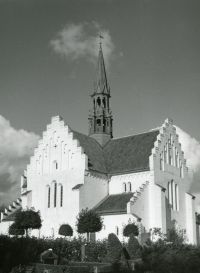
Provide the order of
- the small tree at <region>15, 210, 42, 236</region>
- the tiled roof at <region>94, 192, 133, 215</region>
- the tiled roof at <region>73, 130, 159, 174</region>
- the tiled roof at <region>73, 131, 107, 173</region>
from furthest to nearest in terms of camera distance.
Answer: the tiled roof at <region>73, 131, 107, 173</region>
the tiled roof at <region>73, 130, 159, 174</region>
the tiled roof at <region>94, 192, 133, 215</region>
the small tree at <region>15, 210, 42, 236</region>

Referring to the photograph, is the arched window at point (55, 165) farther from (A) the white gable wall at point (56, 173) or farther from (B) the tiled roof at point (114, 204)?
(B) the tiled roof at point (114, 204)

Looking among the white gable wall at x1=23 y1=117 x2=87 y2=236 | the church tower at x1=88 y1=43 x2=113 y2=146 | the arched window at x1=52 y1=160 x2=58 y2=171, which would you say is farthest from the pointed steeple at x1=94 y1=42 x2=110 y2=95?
the arched window at x1=52 y1=160 x2=58 y2=171

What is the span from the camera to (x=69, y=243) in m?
38.2

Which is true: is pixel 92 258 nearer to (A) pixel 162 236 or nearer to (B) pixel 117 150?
(A) pixel 162 236

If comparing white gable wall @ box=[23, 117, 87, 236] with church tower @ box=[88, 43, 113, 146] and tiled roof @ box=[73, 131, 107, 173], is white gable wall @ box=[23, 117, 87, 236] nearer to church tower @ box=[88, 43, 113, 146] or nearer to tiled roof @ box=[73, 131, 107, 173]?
tiled roof @ box=[73, 131, 107, 173]

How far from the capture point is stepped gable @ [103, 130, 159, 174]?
5150 cm

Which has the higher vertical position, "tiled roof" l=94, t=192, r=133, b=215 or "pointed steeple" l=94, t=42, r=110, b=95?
"pointed steeple" l=94, t=42, r=110, b=95

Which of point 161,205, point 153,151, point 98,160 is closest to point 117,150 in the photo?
point 98,160

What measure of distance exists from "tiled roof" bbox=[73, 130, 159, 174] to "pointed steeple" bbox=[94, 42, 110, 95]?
8.21m

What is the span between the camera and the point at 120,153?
55375 mm

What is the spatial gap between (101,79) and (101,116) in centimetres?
673

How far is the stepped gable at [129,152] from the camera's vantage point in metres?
51.5

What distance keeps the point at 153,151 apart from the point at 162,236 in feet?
34.4

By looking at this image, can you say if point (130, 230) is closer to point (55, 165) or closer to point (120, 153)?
point (55, 165)
